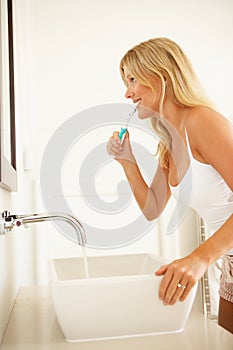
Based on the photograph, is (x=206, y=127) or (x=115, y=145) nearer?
(x=206, y=127)

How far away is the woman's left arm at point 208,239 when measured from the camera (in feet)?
2.54

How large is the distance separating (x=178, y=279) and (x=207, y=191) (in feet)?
1.45

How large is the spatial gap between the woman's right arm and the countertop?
1.70 feet

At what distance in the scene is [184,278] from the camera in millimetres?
771

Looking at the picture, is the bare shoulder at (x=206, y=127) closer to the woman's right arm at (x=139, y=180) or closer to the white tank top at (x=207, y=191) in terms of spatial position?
the white tank top at (x=207, y=191)

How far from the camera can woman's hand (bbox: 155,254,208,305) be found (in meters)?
0.77

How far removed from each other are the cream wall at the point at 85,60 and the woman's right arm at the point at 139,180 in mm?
776

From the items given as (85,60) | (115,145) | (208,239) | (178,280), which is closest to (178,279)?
(178,280)

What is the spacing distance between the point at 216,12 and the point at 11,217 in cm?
191

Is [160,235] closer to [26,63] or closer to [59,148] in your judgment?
[59,148]


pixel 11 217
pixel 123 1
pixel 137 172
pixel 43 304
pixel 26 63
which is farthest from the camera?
pixel 123 1

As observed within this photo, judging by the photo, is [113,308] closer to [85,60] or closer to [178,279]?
[178,279]

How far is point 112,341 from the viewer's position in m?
0.82

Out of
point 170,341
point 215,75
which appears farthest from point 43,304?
point 215,75
